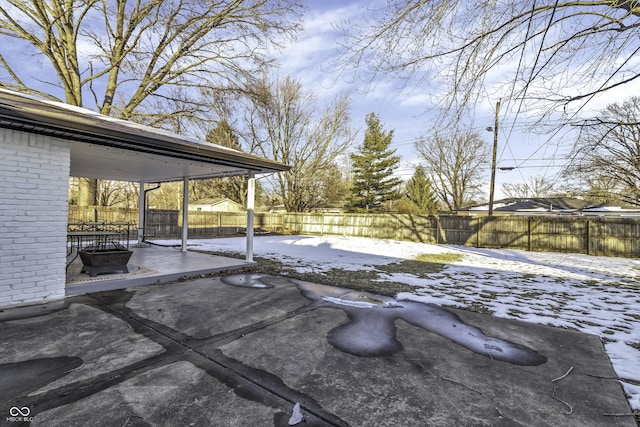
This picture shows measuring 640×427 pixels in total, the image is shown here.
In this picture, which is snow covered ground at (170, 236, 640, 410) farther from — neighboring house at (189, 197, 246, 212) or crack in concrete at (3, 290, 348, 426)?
neighboring house at (189, 197, 246, 212)

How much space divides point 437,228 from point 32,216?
48.5ft

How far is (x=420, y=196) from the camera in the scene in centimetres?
2356

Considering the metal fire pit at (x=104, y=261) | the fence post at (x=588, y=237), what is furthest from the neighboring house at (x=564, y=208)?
the metal fire pit at (x=104, y=261)

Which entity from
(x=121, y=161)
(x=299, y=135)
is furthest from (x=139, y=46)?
(x=299, y=135)

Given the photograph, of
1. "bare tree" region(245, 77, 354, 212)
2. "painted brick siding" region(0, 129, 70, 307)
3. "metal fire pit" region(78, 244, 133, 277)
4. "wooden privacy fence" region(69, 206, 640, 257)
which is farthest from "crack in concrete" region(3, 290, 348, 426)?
"bare tree" region(245, 77, 354, 212)

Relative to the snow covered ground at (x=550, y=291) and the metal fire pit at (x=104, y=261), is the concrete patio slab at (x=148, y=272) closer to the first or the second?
the metal fire pit at (x=104, y=261)

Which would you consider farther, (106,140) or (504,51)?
(106,140)

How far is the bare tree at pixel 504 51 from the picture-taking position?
10.4 feet

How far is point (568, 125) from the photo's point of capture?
11.8 feet

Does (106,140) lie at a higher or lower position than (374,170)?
lower

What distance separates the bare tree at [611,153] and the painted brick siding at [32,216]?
711cm

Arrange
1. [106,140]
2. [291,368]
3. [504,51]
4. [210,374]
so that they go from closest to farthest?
[210,374]
[291,368]
[504,51]
[106,140]

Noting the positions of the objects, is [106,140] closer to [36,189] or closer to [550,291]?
[36,189]

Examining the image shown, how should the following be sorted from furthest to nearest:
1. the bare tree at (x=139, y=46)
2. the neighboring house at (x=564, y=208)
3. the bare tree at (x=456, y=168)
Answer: the bare tree at (x=456, y=168) < the neighboring house at (x=564, y=208) < the bare tree at (x=139, y=46)
